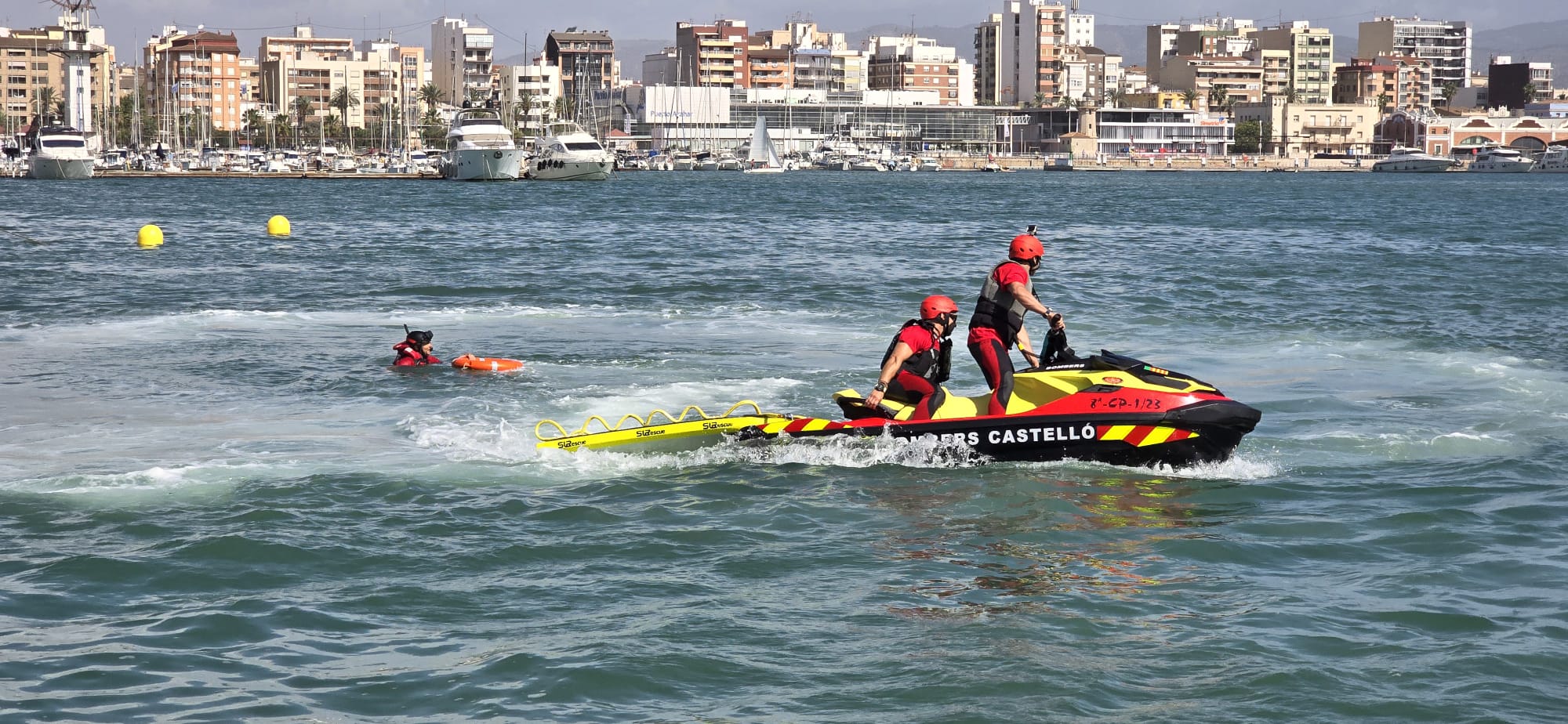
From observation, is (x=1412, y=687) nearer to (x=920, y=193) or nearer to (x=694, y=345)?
(x=694, y=345)

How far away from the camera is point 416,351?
1928 centimetres

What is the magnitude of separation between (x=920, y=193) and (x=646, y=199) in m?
22.2

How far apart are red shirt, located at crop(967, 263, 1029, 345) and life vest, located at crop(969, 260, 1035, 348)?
2 cm

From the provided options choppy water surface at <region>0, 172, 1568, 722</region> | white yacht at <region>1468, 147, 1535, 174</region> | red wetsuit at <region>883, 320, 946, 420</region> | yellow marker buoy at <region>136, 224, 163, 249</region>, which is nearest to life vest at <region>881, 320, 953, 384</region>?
red wetsuit at <region>883, 320, 946, 420</region>

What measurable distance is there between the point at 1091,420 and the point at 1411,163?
7663 inches

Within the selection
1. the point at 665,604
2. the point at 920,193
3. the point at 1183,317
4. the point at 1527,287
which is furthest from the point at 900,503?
the point at 920,193

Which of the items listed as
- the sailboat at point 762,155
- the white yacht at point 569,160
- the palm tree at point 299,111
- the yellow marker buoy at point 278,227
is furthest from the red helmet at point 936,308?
the palm tree at point 299,111

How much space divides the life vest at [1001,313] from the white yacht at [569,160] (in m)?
107

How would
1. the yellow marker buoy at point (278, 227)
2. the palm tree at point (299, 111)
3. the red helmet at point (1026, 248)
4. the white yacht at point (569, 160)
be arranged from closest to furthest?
the red helmet at point (1026, 248) < the yellow marker buoy at point (278, 227) < the white yacht at point (569, 160) < the palm tree at point (299, 111)

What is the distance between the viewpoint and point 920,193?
103438 mm

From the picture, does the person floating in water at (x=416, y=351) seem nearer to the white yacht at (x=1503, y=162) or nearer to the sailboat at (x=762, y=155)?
the sailboat at (x=762, y=155)

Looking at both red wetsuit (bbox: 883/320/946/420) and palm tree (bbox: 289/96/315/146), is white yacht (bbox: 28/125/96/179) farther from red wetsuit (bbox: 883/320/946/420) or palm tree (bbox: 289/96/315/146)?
red wetsuit (bbox: 883/320/946/420)

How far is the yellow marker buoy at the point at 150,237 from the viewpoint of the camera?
4366cm

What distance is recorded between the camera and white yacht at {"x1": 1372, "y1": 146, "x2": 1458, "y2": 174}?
188 meters
